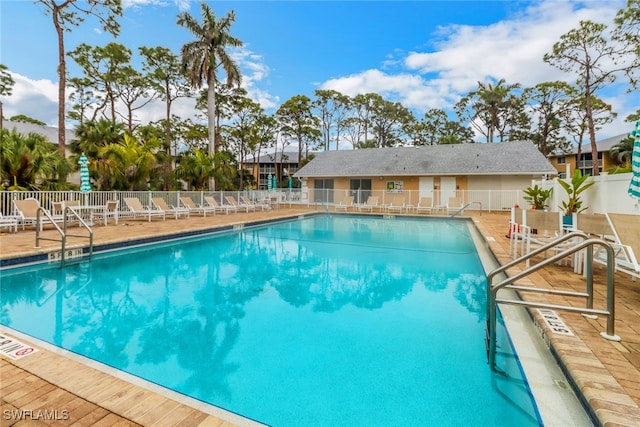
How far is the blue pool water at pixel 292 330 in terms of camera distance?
8.13ft

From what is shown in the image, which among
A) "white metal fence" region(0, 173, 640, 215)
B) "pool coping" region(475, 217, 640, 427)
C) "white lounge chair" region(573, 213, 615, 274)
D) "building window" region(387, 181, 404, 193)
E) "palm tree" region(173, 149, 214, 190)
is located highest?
"palm tree" region(173, 149, 214, 190)

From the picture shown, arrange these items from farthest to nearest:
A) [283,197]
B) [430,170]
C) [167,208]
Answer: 1. [283,197]
2. [430,170]
3. [167,208]

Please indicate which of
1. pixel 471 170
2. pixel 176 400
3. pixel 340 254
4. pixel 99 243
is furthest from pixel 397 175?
pixel 176 400

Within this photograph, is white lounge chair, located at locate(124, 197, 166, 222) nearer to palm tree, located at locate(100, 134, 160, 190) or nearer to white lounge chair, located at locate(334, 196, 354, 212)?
palm tree, located at locate(100, 134, 160, 190)

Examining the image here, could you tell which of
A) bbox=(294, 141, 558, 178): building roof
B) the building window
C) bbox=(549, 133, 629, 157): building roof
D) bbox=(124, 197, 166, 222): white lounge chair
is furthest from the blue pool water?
bbox=(549, 133, 629, 157): building roof

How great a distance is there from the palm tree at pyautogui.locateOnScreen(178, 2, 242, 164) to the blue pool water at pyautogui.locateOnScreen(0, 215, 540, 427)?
51.5 feet

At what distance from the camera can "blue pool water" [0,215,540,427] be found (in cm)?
248

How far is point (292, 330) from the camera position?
12.6 ft

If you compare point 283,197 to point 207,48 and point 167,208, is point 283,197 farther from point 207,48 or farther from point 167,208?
point 207,48

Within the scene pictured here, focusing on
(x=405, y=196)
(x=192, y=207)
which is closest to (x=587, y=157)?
(x=405, y=196)

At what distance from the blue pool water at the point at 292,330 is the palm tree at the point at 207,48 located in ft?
51.5

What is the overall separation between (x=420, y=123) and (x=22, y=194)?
121ft

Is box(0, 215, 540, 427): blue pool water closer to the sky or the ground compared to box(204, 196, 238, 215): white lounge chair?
closer to the ground

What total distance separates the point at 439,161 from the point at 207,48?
668 inches
